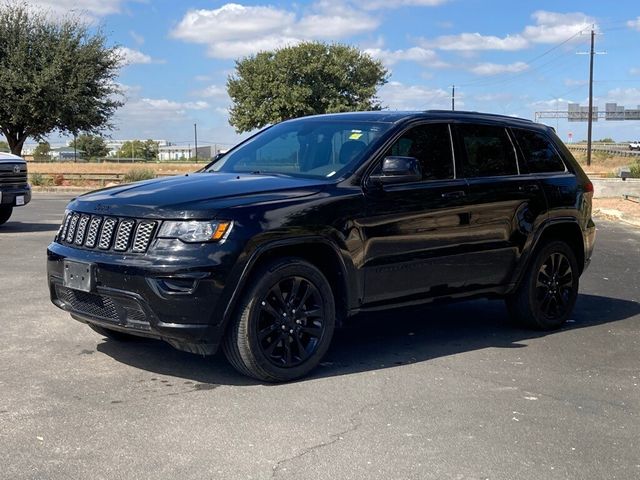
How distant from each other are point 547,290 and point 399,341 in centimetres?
151

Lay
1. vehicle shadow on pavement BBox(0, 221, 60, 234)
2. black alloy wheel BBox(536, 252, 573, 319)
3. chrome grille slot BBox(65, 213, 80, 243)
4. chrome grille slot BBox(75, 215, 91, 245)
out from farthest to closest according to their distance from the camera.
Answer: vehicle shadow on pavement BBox(0, 221, 60, 234), black alloy wheel BBox(536, 252, 573, 319), chrome grille slot BBox(65, 213, 80, 243), chrome grille slot BBox(75, 215, 91, 245)

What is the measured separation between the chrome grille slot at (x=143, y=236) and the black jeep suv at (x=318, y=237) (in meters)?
0.01

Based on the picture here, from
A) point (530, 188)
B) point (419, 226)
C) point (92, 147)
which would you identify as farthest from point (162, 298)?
point (92, 147)

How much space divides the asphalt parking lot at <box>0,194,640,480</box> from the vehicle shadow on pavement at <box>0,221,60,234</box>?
25.0ft

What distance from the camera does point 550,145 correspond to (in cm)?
740

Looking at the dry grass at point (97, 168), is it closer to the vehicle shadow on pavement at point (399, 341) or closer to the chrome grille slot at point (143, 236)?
the vehicle shadow on pavement at point (399, 341)

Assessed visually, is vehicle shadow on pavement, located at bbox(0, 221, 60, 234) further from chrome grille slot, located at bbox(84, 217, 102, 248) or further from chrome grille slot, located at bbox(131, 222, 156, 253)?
chrome grille slot, located at bbox(131, 222, 156, 253)

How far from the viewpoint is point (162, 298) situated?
4.85 meters

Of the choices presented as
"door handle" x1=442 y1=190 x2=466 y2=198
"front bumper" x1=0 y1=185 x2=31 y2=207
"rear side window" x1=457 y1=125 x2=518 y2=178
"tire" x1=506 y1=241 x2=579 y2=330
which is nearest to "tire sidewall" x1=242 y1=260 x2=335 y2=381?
"door handle" x1=442 y1=190 x2=466 y2=198

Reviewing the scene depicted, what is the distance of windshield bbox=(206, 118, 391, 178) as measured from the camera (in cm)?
591

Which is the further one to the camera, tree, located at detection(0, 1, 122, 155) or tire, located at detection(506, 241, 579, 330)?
tree, located at detection(0, 1, 122, 155)

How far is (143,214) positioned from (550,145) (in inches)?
161

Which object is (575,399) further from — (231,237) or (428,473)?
(231,237)

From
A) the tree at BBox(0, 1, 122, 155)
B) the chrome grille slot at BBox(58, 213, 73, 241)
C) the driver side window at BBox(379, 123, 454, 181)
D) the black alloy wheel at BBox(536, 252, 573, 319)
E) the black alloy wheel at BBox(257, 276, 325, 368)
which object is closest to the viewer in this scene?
the black alloy wheel at BBox(257, 276, 325, 368)
